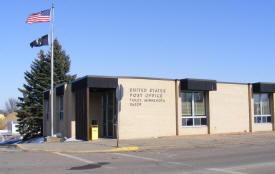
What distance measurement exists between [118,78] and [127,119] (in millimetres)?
2807

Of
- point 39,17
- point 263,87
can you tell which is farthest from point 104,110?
point 263,87

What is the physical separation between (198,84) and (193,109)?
2.03 meters

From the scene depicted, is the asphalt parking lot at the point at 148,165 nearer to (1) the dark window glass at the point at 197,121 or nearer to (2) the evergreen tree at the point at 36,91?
(1) the dark window glass at the point at 197,121

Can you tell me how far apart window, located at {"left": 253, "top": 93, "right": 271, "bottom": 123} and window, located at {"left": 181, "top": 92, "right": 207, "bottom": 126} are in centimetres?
554

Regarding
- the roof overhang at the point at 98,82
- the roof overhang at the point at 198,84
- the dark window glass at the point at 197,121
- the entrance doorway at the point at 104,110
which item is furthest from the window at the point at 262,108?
the roof overhang at the point at 98,82

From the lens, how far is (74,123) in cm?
2342

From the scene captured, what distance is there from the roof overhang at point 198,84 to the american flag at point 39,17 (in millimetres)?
10818

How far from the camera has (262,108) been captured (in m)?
27.7

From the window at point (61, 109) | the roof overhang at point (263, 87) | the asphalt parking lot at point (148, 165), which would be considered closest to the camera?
the asphalt parking lot at point (148, 165)

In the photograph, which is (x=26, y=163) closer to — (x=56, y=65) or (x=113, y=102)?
(x=113, y=102)

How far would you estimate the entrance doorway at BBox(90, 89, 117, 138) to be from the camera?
73.9 ft

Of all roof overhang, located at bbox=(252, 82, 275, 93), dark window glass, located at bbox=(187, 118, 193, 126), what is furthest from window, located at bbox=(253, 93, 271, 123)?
dark window glass, located at bbox=(187, 118, 193, 126)

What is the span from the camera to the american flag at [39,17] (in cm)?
2323

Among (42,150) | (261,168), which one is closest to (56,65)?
(42,150)
